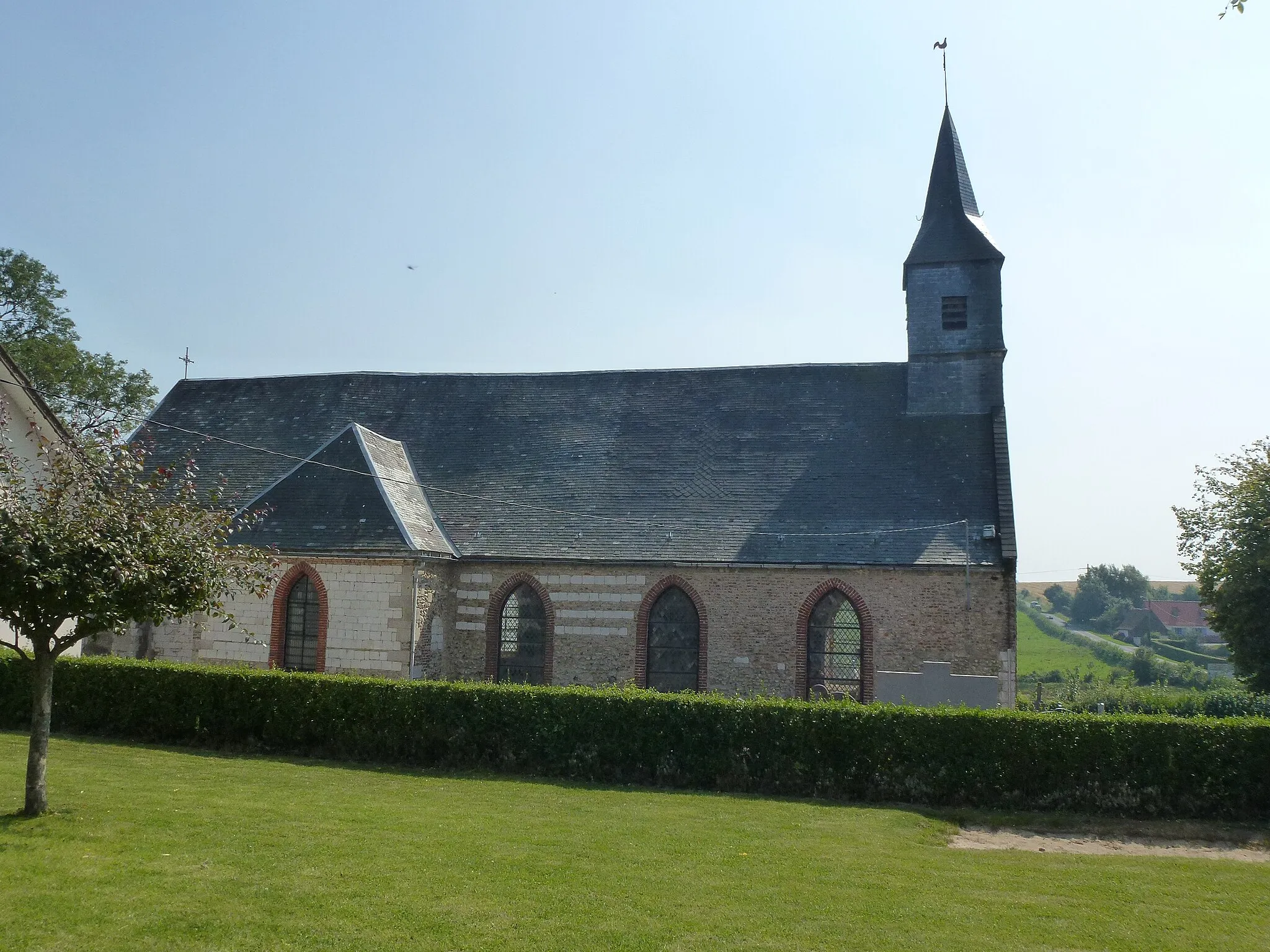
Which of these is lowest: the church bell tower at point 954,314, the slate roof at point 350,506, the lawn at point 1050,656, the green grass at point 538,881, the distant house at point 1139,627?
the lawn at point 1050,656

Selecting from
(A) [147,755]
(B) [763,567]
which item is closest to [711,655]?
(B) [763,567]

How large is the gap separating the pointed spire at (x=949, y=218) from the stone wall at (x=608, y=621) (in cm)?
882

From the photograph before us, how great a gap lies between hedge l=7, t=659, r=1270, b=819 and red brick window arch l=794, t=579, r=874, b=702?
5159 millimetres

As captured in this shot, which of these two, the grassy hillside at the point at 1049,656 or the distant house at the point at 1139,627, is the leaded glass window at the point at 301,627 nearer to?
the grassy hillside at the point at 1049,656

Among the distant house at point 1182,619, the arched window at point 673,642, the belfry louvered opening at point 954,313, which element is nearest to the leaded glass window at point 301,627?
the arched window at point 673,642

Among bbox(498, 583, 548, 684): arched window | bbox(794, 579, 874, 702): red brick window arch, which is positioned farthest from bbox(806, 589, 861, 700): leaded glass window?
bbox(498, 583, 548, 684): arched window

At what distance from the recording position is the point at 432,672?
21031 millimetres

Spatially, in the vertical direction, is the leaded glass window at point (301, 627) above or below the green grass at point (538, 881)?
above

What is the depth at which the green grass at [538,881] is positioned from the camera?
7359mm

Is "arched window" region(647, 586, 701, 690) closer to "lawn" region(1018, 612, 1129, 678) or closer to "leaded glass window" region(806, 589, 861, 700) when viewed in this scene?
"leaded glass window" region(806, 589, 861, 700)

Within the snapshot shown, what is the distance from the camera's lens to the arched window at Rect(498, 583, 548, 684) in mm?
21656

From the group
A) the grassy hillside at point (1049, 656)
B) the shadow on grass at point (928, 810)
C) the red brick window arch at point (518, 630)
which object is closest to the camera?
the shadow on grass at point (928, 810)

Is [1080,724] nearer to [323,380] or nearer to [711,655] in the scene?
[711,655]

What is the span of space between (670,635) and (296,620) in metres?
8.03
